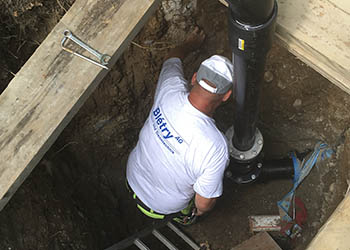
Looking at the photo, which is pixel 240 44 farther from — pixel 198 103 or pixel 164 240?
pixel 164 240

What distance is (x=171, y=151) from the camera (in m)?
2.46

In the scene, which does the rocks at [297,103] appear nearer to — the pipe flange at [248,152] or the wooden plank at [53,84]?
the pipe flange at [248,152]

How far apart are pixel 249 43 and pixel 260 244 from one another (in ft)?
6.92

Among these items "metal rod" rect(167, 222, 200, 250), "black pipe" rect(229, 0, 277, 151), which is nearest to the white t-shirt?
"black pipe" rect(229, 0, 277, 151)

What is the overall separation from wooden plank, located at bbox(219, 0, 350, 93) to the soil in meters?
1.24

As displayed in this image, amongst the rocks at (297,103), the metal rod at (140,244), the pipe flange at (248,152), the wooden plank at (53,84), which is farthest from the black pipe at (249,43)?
the metal rod at (140,244)

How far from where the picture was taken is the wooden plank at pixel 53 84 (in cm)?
175

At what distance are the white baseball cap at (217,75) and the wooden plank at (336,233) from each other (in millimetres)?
965

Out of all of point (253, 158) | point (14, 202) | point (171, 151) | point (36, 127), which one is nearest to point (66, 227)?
point (14, 202)

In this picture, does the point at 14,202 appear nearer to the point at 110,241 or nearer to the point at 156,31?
the point at 110,241

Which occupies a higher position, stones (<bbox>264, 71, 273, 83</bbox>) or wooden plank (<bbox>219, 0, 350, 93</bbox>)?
wooden plank (<bbox>219, 0, 350, 93</bbox>)

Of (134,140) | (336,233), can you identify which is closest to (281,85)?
(134,140)

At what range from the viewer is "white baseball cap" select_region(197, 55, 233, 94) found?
2.28 m

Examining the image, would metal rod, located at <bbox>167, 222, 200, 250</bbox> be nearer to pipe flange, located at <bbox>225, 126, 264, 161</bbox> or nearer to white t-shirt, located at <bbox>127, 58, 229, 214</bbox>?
white t-shirt, located at <bbox>127, 58, 229, 214</bbox>
